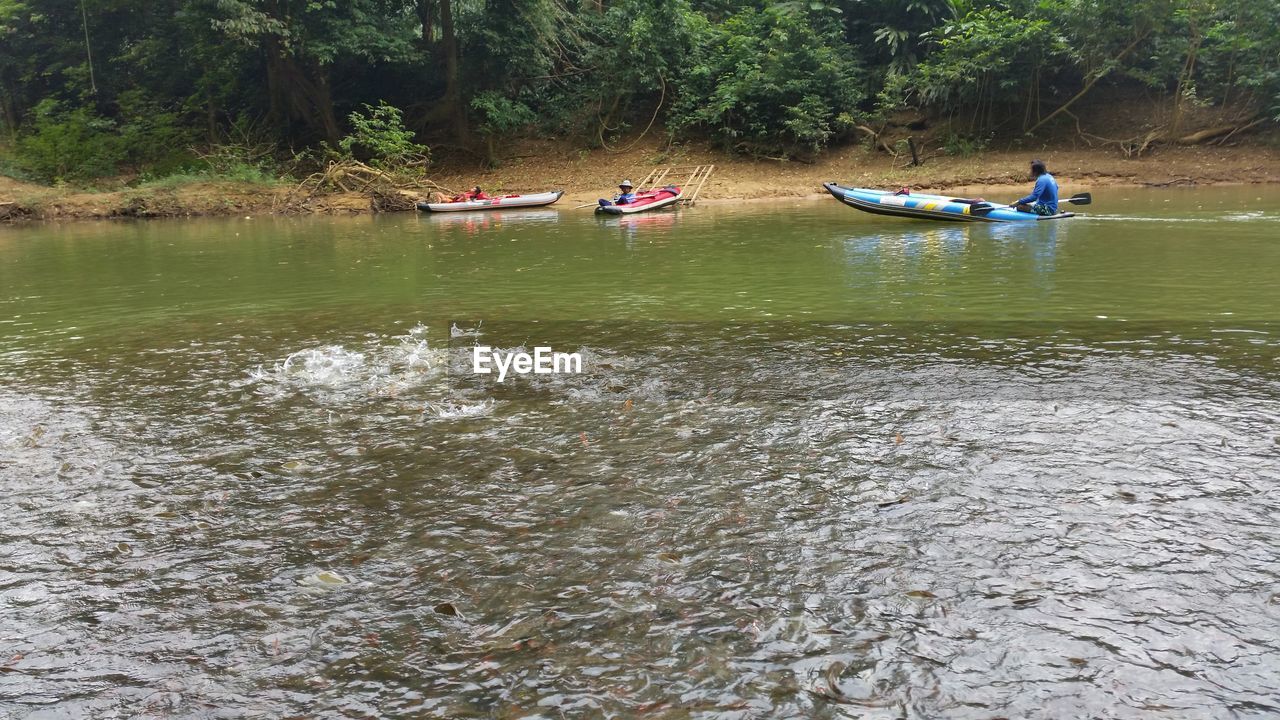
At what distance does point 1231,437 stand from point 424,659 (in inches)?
178

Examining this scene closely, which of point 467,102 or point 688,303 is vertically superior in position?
point 467,102

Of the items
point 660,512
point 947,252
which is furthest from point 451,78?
point 660,512

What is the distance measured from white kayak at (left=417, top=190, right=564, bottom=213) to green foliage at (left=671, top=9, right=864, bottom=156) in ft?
24.4

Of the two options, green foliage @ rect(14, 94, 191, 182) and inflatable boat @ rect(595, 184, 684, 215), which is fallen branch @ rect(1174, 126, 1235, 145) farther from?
green foliage @ rect(14, 94, 191, 182)

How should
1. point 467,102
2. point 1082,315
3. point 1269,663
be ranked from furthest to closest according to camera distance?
1. point 467,102
2. point 1082,315
3. point 1269,663

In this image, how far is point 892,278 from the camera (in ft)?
35.4

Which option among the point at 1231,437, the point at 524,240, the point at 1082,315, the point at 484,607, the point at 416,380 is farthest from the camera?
the point at 524,240

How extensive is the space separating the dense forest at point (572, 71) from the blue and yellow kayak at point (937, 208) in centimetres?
1076

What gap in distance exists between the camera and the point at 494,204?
2466cm

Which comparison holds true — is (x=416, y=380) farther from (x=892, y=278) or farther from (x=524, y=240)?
(x=524, y=240)

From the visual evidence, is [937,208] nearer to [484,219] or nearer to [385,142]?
[484,219]

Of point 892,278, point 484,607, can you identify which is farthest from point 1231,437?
point 892,278

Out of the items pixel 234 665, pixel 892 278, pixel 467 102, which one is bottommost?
pixel 234 665

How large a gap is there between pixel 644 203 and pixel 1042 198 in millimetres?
9811
